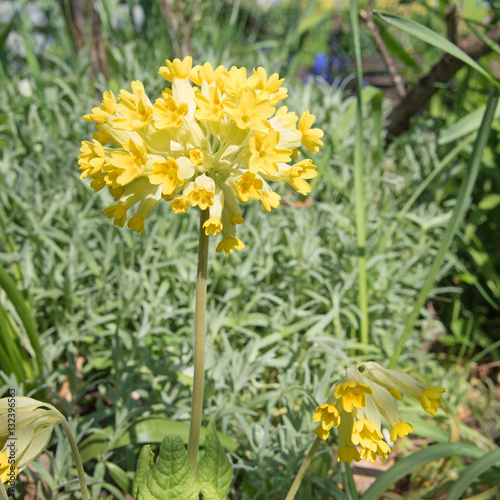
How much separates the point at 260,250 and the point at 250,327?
Answer: 0.35m

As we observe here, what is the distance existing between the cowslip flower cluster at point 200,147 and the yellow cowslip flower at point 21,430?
0.41 m

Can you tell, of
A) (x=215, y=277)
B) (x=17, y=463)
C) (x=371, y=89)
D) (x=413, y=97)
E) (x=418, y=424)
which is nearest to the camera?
(x=17, y=463)

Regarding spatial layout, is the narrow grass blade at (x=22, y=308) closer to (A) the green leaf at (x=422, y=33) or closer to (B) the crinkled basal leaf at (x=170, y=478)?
(B) the crinkled basal leaf at (x=170, y=478)

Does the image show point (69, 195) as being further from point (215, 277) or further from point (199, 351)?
point (199, 351)

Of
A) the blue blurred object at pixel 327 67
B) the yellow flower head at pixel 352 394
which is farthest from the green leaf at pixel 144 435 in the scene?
the blue blurred object at pixel 327 67

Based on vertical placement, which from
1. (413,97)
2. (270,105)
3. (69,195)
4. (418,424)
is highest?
(270,105)

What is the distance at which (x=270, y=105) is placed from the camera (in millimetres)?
1021

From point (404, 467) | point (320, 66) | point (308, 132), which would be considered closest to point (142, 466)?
point (404, 467)

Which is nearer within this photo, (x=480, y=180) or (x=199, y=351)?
(x=199, y=351)

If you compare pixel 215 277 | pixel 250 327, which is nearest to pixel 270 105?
pixel 215 277

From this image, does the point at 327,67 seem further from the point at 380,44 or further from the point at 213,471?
the point at 213,471

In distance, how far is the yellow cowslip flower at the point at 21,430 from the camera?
94 cm

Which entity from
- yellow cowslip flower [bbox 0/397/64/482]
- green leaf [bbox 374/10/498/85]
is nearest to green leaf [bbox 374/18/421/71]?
green leaf [bbox 374/10/498/85]

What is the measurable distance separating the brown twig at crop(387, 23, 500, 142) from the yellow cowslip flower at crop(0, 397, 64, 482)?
7.85 ft
